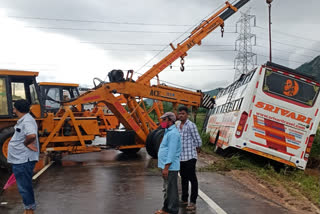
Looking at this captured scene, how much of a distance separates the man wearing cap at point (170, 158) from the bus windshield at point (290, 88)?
6.09 metres

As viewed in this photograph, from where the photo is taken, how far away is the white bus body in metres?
10.5

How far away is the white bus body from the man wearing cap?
5432 millimetres

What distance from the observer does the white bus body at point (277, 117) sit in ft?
34.5

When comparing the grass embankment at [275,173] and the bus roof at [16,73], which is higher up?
the bus roof at [16,73]

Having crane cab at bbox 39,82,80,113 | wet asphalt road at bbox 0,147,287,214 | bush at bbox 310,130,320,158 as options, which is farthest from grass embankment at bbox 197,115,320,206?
crane cab at bbox 39,82,80,113

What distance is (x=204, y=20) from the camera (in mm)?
15547

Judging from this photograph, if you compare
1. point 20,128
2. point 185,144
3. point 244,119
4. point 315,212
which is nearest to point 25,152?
point 20,128

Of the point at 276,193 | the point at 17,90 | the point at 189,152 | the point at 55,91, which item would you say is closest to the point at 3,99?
the point at 17,90

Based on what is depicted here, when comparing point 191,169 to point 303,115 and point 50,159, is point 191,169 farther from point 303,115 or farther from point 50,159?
point 50,159

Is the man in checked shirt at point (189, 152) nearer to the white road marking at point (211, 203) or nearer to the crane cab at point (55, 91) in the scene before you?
the white road marking at point (211, 203)

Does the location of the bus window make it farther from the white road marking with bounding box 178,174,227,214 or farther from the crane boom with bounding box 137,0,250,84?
the white road marking with bounding box 178,174,227,214

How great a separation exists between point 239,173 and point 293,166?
2.18 meters

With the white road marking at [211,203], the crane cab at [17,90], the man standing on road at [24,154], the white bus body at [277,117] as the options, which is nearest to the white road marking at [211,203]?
the white road marking at [211,203]

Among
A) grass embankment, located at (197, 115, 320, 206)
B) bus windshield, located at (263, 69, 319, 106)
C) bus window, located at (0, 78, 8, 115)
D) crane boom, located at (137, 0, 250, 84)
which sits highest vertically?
crane boom, located at (137, 0, 250, 84)
